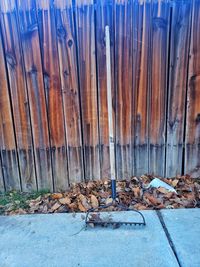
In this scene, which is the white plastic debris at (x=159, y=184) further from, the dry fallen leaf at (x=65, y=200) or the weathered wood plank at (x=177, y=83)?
the dry fallen leaf at (x=65, y=200)

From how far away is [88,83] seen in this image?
2.45 m

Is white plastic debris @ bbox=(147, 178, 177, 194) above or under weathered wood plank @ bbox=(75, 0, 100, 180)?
under

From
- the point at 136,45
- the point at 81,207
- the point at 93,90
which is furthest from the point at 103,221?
the point at 136,45

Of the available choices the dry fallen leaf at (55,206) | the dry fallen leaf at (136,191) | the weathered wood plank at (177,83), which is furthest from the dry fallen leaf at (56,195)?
the weathered wood plank at (177,83)

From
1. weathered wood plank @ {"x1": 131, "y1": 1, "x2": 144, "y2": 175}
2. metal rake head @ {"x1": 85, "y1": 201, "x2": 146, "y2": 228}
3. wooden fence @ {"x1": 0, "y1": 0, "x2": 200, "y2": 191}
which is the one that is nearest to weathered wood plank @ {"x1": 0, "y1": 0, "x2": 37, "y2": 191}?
wooden fence @ {"x1": 0, "y1": 0, "x2": 200, "y2": 191}

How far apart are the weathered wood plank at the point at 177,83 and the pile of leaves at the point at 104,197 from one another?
24cm

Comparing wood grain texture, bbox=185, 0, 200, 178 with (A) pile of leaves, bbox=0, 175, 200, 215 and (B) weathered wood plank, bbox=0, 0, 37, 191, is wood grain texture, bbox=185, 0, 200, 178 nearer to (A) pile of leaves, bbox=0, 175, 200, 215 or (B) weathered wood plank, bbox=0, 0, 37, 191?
(A) pile of leaves, bbox=0, 175, 200, 215

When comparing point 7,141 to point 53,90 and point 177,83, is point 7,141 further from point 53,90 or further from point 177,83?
point 177,83

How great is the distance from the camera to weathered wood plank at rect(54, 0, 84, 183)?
2.30 metres

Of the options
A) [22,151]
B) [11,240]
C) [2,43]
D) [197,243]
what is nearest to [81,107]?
[22,151]

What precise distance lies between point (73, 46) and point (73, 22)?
20cm

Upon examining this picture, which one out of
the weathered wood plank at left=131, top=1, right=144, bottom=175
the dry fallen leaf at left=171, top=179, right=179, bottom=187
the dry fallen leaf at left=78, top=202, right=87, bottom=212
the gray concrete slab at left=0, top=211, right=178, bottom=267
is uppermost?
the weathered wood plank at left=131, top=1, right=144, bottom=175

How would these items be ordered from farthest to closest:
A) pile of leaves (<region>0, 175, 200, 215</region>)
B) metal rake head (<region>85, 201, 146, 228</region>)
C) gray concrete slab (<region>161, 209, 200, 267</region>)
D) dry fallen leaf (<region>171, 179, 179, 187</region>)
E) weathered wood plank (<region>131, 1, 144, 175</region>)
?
dry fallen leaf (<region>171, 179, 179, 187</region>) < pile of leaves (<region>0, 175, 200, 215</region>) < weathered wood plank (<region>131, 1, 144, 175</region>) < metal rake head (<region>85, 201, 146, 228</region>) < gray concrete slab (<region>161, 209, 200, 267</region>)

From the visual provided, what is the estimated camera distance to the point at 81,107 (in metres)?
2.50
